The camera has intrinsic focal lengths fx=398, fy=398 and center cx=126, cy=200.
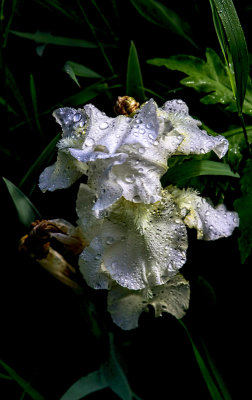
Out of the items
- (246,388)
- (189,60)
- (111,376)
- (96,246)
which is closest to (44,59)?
(189,60)

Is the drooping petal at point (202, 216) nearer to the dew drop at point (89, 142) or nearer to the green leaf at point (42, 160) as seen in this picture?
the dew drop at point (89, 142)

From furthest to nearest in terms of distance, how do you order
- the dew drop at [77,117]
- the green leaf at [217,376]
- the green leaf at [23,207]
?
the green leaf at [217,376]
the green leaf at [23,207]
the dew drop at [77,117]

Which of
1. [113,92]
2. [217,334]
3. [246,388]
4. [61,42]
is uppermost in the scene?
[61,42]

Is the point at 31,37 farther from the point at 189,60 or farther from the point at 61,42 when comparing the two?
the point at 189,60

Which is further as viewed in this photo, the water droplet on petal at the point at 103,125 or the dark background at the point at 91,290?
the dark background at the point at 91,290

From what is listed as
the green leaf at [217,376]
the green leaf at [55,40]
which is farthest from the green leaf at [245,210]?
the green leaf at [55,40]

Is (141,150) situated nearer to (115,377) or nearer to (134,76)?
(134,76)

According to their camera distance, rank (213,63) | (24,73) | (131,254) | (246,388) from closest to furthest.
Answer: (131,254) → (213,63) → (246,388) → (24,73)

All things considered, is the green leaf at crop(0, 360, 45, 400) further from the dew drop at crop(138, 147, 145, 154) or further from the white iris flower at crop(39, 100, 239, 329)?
the dew drop at crop(138, 147, 145, 154)
